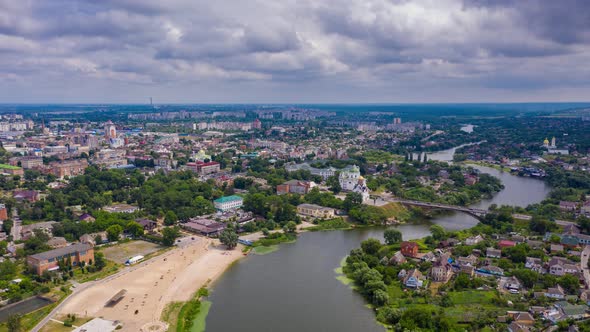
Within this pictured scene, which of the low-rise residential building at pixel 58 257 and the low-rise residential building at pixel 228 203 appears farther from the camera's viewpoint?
the low-rise residential building at pixel 228 203

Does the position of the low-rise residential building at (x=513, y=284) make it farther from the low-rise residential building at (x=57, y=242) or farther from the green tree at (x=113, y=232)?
the low-rise residential building at (x=57, y=242)

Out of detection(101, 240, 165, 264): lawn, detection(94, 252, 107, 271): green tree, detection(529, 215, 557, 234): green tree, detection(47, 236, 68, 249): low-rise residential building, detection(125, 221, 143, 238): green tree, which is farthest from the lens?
detection(529, 215, 557, 234): green tree

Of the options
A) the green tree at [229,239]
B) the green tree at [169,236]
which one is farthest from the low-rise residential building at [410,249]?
the green tree at [169,236]

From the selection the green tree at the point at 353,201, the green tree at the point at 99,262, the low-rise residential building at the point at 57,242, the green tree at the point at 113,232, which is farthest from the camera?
the green tree at the point at 353,201

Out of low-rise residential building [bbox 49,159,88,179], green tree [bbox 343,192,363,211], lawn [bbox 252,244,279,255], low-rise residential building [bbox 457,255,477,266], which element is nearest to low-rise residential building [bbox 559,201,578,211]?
green tree [bbox 343,192,363,211]

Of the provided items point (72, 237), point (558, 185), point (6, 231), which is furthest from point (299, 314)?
point (558, 185)

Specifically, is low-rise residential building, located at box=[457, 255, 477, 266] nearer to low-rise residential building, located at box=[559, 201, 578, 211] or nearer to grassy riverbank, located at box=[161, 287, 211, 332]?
grassy riverbank, located at box=[161, 287, 211, 332]

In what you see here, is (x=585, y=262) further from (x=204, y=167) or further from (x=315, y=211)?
(x=204, y=167)
